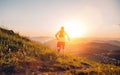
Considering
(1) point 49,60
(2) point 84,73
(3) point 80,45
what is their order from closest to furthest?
(2) point 84,73
(1) point 49,60
(3) point 80,45

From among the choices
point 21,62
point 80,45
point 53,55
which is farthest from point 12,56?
point 80,45

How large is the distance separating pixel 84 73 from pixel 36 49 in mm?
8345

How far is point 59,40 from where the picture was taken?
27.0 metres

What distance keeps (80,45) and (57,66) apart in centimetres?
16344

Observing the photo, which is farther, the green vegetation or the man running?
the man running

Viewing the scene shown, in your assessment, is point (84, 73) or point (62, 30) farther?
point (62, 30)

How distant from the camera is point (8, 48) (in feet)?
77.2

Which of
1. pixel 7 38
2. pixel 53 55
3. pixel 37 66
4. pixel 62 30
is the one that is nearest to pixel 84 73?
pixel 37 66

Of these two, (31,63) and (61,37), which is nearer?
(31,63)

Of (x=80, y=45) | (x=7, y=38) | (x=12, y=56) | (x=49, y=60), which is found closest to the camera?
(x=12, y=56)

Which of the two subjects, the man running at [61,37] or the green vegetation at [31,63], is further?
the man running at [61,37]

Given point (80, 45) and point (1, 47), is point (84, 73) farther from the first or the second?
point (80, 45)

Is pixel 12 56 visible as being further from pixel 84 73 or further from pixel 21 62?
pixel 84 73

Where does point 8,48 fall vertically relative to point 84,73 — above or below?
above
